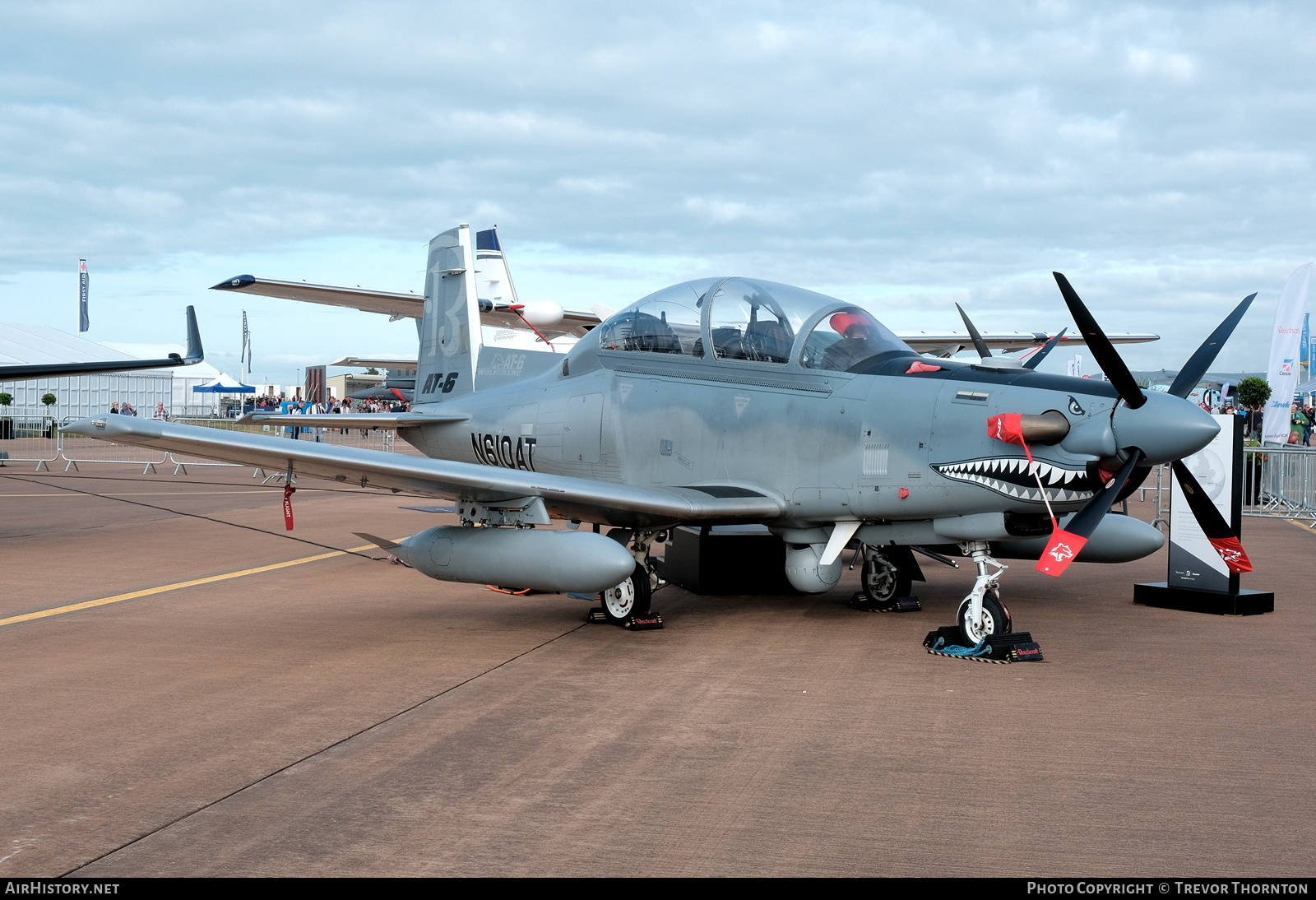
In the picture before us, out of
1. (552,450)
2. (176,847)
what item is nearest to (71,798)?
(176,847)

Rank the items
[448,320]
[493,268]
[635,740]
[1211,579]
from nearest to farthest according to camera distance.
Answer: [635,740] → [1211,579] → [448,320] → [493,268]

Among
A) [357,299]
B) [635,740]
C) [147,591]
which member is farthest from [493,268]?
[635,740]

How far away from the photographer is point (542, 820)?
402cm

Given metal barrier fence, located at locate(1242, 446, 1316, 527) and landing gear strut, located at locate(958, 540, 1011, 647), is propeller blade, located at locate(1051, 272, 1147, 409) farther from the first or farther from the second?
metal barrier fence, located at locate(1242, 446, 1316, 527)

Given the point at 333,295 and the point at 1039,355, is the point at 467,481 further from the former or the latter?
the point at 333,295

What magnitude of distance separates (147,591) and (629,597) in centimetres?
480

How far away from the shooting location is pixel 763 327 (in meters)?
8.19

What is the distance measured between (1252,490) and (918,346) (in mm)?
12207

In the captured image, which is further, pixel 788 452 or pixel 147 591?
pixel 147 591

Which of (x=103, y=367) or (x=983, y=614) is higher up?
(x=103, y=367)

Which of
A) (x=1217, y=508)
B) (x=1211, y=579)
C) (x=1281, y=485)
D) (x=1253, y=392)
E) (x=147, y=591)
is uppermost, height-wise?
(x=1253, y=392)

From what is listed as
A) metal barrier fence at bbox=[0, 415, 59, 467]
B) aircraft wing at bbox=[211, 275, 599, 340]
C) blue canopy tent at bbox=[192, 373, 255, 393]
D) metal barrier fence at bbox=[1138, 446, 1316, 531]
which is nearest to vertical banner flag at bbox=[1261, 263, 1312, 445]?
metal barrier fence at bbox=[1138, 446, 1316, 531]

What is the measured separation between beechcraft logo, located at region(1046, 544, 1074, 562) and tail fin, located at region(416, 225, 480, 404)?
7049 mm

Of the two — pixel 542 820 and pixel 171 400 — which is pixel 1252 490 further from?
pixel 171 400
